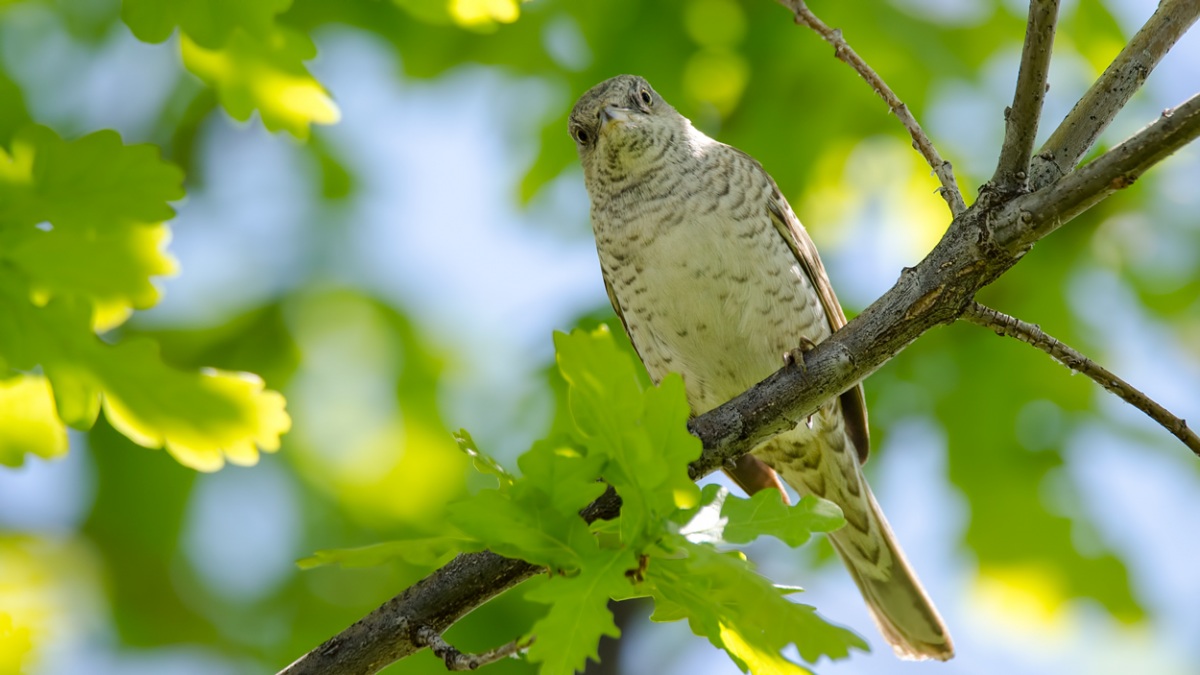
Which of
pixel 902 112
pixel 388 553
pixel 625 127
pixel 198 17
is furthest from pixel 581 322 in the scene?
pixel 388 553

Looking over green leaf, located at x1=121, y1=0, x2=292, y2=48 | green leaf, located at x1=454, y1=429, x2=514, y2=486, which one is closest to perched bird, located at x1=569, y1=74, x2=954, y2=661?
green leaf, located at x1=121, y1=0, x2=292, y2=48

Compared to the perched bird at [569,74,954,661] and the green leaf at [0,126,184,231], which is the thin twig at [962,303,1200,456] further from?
the green leaf at [0,126,184,231]

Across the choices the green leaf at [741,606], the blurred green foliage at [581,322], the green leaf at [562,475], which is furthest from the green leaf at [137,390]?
the blurred green foliage at [581,322]

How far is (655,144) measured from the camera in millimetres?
4324

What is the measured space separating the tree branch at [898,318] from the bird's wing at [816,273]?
1.70 m

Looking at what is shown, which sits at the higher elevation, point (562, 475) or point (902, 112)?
point (902, 112)

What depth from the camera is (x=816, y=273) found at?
4285 mm

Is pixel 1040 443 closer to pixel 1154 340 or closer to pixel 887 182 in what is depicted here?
pixel 1154 340

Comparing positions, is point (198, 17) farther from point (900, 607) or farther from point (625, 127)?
point (900, 607)

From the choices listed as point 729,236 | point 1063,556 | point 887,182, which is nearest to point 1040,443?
point 1063,556

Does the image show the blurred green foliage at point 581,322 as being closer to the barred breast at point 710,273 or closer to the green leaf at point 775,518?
the barred breast at point 710,273

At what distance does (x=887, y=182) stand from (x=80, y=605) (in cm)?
403

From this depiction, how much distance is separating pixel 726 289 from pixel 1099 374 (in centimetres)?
187

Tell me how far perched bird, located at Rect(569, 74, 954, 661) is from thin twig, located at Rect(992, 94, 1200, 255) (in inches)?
67.6
